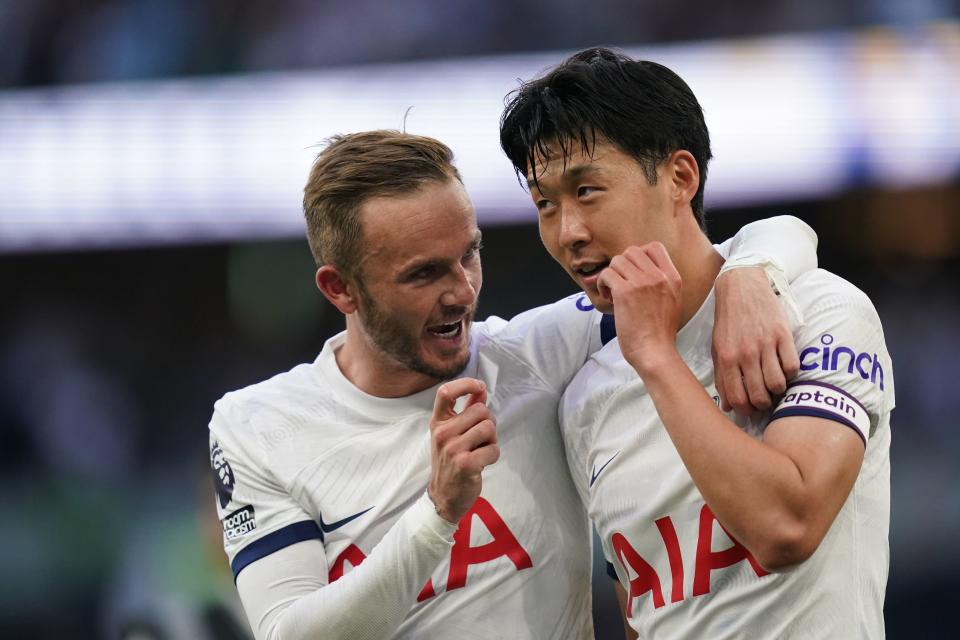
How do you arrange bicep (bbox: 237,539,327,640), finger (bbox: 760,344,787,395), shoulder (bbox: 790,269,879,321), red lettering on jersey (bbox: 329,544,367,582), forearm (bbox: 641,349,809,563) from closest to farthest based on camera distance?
1. forearm (bbox: 641,349,809,563)
2. finger (bbox: 760,344,787,395)
3. shoulder (bbox: 790,269,879,321)
4. bicep (bbox: 237,539,327,640)
5. red lettering on jersey (bbox: 329,544,367,582)

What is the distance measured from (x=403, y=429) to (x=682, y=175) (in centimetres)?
85

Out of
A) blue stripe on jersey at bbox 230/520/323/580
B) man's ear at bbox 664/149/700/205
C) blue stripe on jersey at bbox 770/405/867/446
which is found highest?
man's ear at bbox 664/149/700/205

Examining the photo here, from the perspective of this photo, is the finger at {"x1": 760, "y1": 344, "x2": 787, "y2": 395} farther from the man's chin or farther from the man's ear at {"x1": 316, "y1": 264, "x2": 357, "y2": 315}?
the man's ear at {"x1": 316, "y1": 264, "x2": 357, "y2": 315}

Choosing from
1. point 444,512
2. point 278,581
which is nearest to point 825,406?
point 444,512

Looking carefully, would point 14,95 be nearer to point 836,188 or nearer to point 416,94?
point 416,94

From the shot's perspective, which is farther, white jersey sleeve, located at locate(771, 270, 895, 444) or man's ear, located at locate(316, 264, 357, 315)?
man's ear, located at locate(316, 264, 357, 315)

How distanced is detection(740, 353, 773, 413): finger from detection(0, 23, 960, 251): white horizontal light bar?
151 inches

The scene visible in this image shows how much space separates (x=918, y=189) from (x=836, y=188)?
0.40 m

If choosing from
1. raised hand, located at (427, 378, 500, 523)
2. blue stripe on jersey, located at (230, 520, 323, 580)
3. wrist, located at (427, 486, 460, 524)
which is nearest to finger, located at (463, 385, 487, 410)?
raised hand, located at (427, 378, 500, 523)

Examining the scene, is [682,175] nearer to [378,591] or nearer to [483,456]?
[483,456]

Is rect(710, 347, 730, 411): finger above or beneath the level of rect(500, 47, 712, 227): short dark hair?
beneath

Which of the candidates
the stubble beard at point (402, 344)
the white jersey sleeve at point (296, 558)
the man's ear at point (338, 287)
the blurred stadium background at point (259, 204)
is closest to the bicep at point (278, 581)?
the white jersey sleeve at point (296, 558)

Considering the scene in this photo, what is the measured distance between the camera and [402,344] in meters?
2.69

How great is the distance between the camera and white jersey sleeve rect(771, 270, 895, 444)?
2.03m
